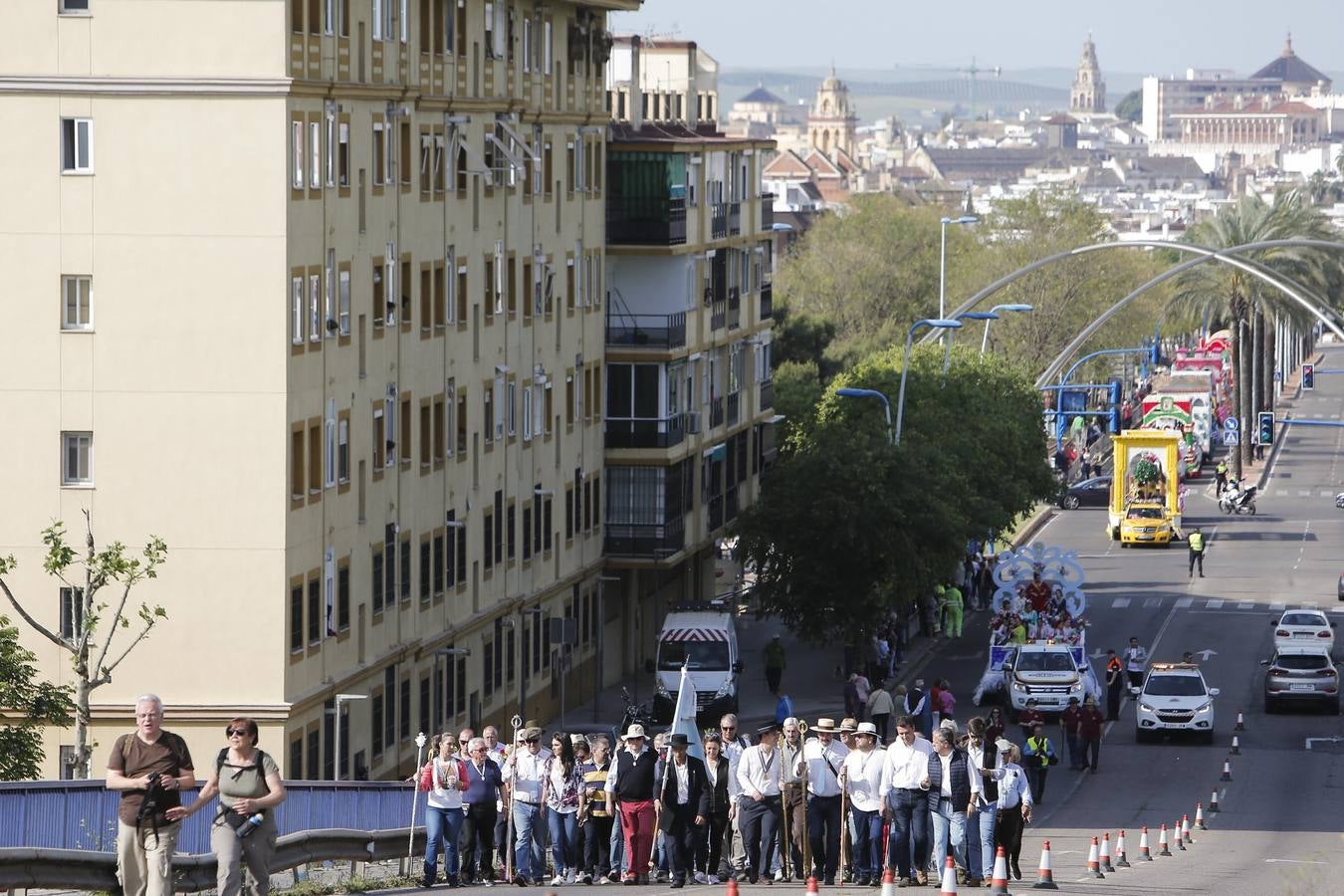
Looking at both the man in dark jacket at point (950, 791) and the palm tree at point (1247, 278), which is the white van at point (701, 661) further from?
the palm tree at point (1247, 278)

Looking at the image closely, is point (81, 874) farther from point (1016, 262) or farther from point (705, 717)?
point (1016, 262)

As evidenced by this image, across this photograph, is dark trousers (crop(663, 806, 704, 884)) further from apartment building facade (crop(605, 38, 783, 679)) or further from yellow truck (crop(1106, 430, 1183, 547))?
yellow truck (crop(1106, 430, 1183, 547))

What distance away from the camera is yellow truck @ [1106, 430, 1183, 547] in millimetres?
82688

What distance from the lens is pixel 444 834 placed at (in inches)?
1006

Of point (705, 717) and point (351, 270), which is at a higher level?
point (351, 270)

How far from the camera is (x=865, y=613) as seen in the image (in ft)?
183

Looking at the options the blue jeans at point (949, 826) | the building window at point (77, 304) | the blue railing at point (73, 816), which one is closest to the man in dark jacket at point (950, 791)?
the blue jeans at point (949, 826)

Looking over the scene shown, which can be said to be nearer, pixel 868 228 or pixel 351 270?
pixel 351 270

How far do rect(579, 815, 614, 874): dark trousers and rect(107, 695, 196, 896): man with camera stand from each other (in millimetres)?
7745

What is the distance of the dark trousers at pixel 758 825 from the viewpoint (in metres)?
25.4

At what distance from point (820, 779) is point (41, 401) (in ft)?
52.3

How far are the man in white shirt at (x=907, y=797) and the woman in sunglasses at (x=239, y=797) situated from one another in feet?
24.7

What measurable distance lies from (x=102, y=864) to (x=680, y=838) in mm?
6424

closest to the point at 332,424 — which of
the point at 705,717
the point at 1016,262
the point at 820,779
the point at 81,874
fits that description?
the point at 705,717
